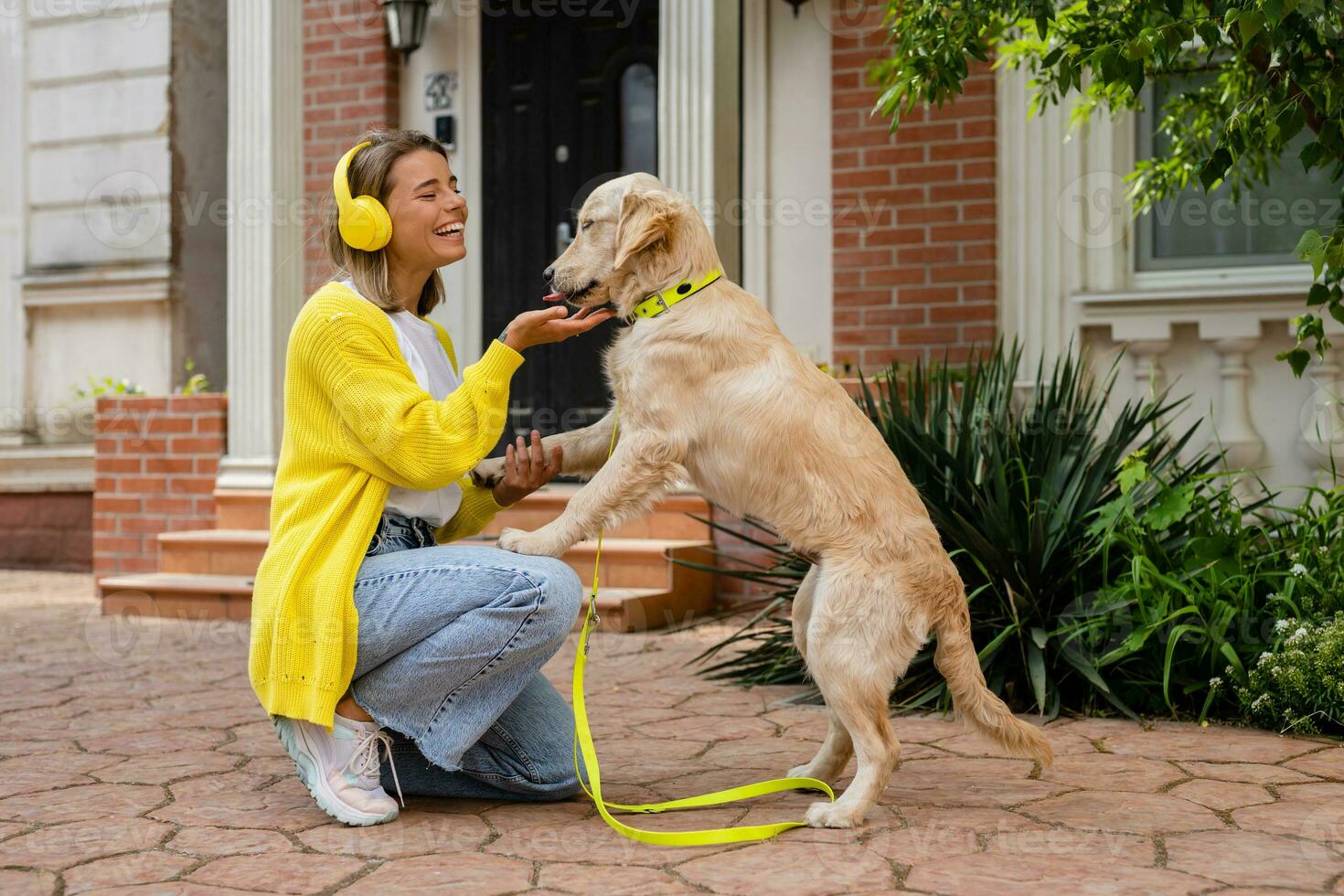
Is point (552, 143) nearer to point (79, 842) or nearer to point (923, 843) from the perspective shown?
point (79, 842)

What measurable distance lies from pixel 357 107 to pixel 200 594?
10.1 ft

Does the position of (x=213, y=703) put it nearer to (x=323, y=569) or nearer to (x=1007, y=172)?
(x=323, y=569)

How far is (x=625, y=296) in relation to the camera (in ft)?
10.1

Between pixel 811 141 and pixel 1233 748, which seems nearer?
pixel 1233 748

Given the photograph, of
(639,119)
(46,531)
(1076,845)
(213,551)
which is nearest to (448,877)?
(1076,845)

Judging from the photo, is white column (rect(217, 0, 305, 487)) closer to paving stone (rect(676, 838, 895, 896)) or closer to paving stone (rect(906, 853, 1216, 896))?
paving stone (rect(676, 838, 895, 896))

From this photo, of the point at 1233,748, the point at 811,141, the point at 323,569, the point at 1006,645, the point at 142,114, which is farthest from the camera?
the point at 142,114

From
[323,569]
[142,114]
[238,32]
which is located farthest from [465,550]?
[142,114]

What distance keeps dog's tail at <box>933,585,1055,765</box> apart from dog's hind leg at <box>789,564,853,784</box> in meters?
0.28

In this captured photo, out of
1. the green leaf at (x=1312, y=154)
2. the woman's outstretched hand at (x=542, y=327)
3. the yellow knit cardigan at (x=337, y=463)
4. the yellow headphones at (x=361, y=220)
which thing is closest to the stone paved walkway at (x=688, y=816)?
the yellow knit cardigan at (x=337, y=463)

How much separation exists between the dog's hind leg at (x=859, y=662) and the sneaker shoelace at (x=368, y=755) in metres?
0.99

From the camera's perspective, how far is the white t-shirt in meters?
3.10

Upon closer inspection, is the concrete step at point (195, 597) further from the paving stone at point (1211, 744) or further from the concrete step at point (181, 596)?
the paving stone at point (1211, 744)

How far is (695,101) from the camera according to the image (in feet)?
20.4
